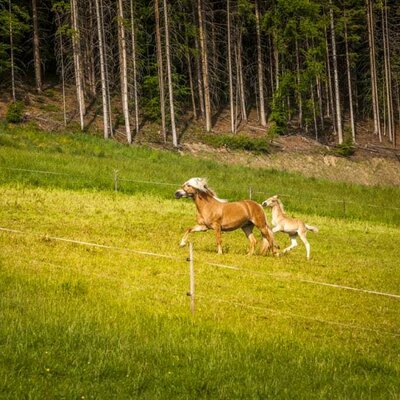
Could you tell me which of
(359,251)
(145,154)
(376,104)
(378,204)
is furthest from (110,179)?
(376,104)

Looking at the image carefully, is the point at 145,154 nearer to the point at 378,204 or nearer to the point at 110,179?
the point at 110,179

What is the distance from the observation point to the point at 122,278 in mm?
13062

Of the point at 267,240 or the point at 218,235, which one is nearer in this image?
the point at 218,235

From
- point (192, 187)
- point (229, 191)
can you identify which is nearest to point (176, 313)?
point (192, 187)

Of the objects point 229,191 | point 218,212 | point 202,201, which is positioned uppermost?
point 202,201

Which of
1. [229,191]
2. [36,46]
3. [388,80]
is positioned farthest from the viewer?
[388,80]

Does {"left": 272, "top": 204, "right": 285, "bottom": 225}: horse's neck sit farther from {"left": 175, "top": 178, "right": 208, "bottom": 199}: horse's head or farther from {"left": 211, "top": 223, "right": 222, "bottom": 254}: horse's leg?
{"left": 175, "top": 178, "right": 208, "bottom": 199}: horse's head

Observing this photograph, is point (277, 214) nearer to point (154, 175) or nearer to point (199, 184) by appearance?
point (199, 184)

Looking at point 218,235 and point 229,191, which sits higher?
point 218,235

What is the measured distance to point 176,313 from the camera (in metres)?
10.4

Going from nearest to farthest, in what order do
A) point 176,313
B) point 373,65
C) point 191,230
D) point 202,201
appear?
point 176,313 < point 191,230 < point 202,201 < point 373,65

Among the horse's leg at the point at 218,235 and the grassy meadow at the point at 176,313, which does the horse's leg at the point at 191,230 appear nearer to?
the horse's leg at the point at 218,235

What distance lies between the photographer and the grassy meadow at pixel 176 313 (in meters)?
7.25

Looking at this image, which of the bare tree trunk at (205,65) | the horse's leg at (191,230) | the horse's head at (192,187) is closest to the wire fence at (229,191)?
the horse's head at (192,187)
